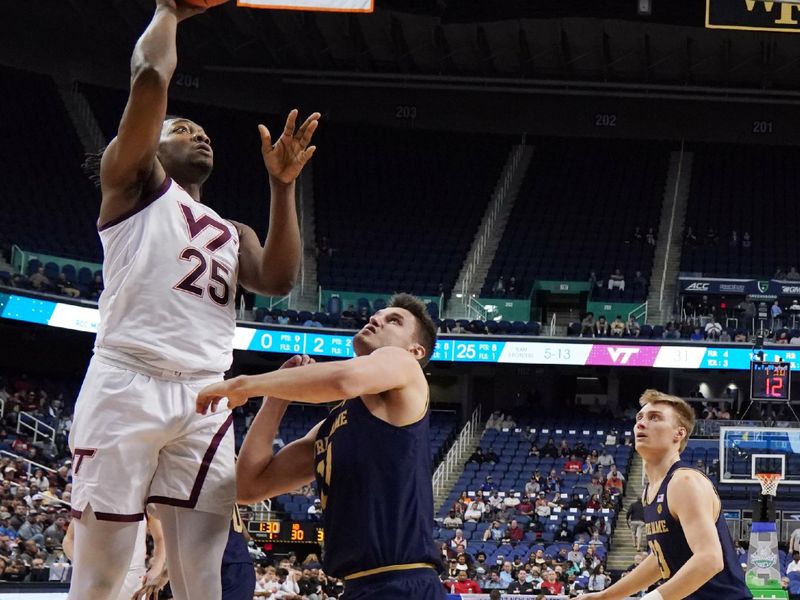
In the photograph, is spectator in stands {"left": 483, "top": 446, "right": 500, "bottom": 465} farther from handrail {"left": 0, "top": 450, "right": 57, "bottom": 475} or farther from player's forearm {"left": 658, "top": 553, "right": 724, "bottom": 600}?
player's forearm {"left": 658, "top": 553, "right": 724, "bottom": 600}

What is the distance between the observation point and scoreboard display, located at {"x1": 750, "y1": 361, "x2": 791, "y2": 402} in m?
19.4

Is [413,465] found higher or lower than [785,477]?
lower

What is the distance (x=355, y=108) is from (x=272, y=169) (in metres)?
30.4

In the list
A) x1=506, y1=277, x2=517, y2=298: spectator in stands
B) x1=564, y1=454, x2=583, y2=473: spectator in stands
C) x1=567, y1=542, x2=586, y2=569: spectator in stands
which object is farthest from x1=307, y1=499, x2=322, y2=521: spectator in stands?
x1=506, y1=277, x2=517, y2=298: spectator in stands

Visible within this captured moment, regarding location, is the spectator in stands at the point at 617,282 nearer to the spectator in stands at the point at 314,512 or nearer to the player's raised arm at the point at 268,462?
the spectator in stands at the point at 314,512

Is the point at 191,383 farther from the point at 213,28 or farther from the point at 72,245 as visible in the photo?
the point at 213,28

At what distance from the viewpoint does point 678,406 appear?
5.66 metres

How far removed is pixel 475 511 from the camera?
71.9ft

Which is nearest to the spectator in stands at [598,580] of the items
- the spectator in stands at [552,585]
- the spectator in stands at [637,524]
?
the spectator in stands at [552,585]

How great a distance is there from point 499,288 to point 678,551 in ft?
76.1

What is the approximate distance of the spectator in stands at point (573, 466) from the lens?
24.0 meters

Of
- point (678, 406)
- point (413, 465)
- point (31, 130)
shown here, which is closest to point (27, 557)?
point (678, 406)

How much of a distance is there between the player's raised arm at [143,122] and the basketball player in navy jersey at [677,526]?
2.66 metres

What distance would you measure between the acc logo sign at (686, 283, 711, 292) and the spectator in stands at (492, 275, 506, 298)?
441 cm
